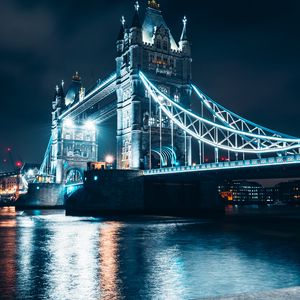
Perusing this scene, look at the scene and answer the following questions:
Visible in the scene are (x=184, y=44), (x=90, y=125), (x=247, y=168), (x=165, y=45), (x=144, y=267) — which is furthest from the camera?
(x=90, y=125)

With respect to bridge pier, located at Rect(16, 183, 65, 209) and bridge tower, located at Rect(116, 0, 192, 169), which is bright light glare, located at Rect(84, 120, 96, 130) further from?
bridge tower, located at Rect(116, 0, 192, 169)

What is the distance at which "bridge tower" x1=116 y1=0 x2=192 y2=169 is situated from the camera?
63906mm

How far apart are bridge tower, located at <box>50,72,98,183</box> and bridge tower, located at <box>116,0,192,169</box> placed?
120 ft

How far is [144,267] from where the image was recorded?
1698 cm

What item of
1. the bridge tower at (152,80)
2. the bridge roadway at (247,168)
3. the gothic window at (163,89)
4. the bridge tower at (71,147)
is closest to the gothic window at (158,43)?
the bridge tower at (152,80)

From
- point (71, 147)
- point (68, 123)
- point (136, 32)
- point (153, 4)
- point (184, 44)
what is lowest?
point (71, 147)

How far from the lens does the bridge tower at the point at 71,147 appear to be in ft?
340

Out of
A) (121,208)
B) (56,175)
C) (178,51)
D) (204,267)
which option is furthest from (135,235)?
(56,175)

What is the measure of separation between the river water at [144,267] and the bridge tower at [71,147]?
77.4 metres

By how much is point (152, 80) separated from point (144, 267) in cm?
5148

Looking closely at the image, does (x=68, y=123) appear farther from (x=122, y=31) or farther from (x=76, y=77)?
(x=122, y=31)

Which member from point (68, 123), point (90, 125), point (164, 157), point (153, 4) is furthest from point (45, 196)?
point (153, 4)

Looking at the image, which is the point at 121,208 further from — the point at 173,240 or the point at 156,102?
the point at 173,240

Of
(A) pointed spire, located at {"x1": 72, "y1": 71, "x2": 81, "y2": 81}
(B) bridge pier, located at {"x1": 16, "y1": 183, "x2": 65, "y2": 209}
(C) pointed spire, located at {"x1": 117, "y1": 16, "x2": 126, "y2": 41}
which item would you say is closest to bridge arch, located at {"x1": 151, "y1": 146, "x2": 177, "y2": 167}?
(C) pointed spire, located at {"x1": 117, "y1": 16, "x2": 126, "y2": 41}
